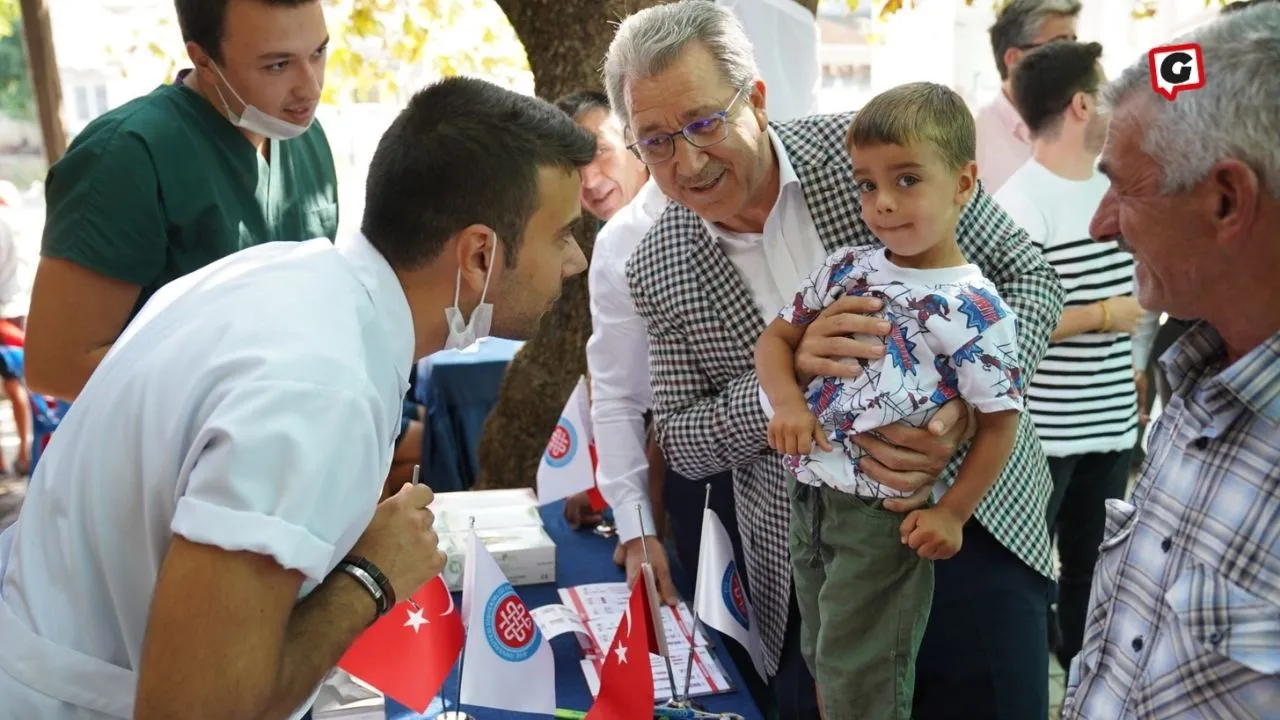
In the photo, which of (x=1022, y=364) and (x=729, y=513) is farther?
(x=729, y=513)

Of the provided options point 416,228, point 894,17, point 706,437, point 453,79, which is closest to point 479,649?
point 706,437

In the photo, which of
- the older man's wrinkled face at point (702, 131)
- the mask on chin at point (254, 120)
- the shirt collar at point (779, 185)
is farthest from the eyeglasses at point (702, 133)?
the mask on chin at point (254, 120)

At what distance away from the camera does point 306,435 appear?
102 cm

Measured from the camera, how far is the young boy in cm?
156

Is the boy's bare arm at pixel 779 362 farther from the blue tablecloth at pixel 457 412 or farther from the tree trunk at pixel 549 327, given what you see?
the blue tablecloth at pixel 457 412

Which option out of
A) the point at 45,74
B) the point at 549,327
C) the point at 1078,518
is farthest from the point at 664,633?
the point at 45,74

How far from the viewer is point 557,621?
1.89 metres

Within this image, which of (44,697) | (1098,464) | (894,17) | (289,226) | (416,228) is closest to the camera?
(44,697)

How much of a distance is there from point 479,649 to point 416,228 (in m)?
0.71

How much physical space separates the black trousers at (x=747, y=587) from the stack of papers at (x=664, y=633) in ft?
0.30

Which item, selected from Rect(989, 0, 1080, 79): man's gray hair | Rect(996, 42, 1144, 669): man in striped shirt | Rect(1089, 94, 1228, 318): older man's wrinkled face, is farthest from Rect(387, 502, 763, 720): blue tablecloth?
Rect(989, 0, 1080, 79): man's gray hair

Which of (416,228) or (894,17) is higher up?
(894,17)

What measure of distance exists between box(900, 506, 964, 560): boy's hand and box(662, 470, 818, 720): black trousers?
14.5 inches

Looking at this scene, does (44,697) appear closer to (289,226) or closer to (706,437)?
(706,437)
